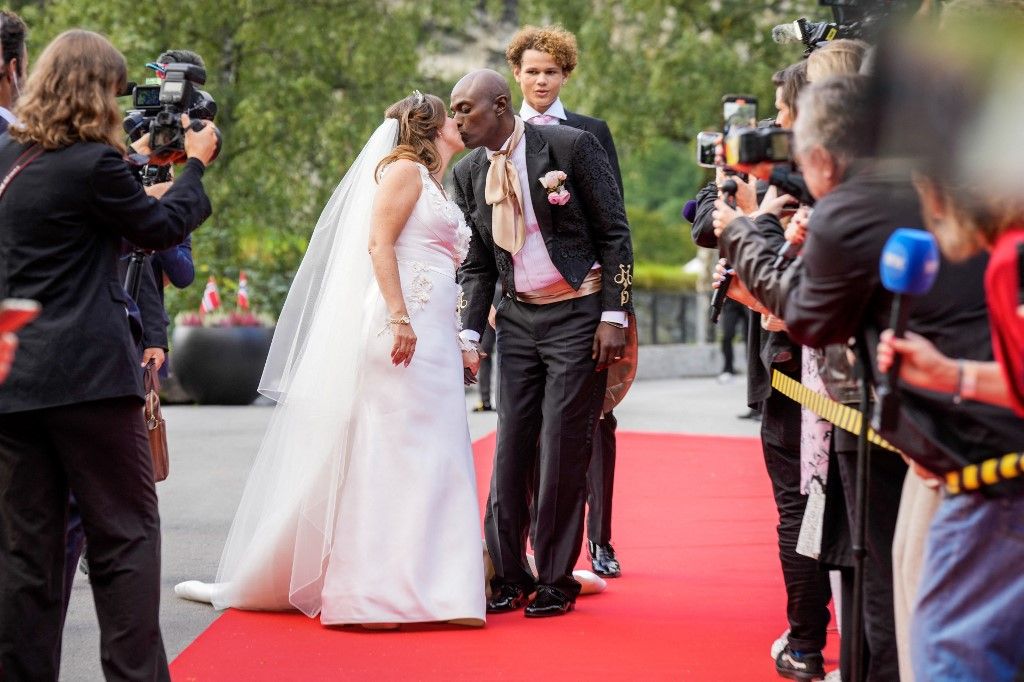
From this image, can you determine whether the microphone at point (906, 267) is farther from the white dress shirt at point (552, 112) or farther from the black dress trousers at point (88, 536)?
the white dress shirt at point (552, 112)

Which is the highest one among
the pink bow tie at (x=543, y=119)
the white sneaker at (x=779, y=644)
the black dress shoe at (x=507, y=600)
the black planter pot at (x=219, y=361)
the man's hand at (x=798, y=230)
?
the pink bow tie at (x=543, y=119)

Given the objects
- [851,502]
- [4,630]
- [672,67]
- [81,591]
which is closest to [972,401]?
[851,502]

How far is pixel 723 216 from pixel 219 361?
11.6m

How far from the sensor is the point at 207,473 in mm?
9773

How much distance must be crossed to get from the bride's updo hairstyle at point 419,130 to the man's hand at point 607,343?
91cm

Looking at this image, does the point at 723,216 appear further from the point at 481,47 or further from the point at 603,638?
the point at 481,47

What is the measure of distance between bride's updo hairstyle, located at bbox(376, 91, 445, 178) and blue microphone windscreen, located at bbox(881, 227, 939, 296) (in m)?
3.02

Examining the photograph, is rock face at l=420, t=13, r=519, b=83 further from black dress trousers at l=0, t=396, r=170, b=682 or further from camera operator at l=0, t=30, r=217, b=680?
black dress trousers at l=0, t=396, r=170, b=682

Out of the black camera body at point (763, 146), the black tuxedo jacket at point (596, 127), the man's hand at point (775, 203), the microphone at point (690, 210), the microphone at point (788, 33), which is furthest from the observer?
the black tuxedo jacket at point (596, 127)

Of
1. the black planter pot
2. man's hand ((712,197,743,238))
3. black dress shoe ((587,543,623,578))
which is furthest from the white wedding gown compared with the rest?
the black planter pot

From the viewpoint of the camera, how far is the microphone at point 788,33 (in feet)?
16.0

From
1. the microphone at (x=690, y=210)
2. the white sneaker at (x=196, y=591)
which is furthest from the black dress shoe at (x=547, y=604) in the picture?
the microphone at (x=690, y=210)

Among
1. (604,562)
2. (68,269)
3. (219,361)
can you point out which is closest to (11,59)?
(68,269)

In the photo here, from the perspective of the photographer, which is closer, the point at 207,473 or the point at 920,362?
the point at 920,362
